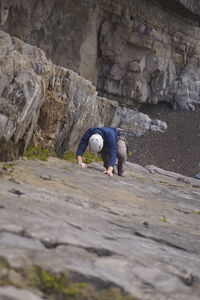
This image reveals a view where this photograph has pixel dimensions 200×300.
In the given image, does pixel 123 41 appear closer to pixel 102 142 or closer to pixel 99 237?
pixel 102 142

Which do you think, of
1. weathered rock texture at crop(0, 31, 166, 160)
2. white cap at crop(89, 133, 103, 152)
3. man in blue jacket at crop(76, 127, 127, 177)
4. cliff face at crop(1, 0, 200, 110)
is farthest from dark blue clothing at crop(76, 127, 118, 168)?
cliff face at crop(1, 0, 200, 110)

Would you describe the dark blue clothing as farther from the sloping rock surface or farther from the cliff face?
the cliff face

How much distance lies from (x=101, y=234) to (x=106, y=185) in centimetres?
501

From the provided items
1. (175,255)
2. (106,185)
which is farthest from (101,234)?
(106,185)

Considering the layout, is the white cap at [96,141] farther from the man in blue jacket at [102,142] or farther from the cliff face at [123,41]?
the cliff face at [123,41]

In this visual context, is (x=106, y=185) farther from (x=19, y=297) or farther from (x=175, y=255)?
(x=19, y=297)

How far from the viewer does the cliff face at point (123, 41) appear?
4483 centimetres

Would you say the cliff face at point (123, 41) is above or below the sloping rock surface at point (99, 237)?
above

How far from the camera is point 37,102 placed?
1171 cm

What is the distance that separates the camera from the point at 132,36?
5331cm

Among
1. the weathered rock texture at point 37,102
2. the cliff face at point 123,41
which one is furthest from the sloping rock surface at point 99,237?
the cliff face at point 123,41

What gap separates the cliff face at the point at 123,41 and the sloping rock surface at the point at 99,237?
35.7 meters

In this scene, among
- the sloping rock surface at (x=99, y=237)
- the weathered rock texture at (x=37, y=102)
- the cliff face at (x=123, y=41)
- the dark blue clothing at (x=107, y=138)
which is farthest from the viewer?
the cliff face at (x=123, y=41)

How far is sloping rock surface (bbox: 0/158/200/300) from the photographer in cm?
370
